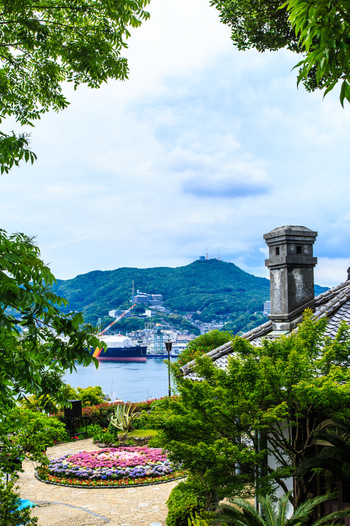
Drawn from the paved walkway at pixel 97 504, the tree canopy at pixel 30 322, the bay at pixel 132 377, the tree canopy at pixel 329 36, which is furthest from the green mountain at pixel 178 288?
the tree canopy at pixel 329 36

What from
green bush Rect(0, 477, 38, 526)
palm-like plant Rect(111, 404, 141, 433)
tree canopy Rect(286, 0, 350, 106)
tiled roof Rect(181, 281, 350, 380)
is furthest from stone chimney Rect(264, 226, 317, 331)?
palm-like plant Rect(111, 404, 141, 433)

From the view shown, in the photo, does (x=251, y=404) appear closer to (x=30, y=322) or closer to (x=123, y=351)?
(x=30, y=322)

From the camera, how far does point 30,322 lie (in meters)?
3.96

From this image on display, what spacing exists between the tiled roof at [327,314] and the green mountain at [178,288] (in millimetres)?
59336

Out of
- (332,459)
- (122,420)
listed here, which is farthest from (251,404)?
(122,420)

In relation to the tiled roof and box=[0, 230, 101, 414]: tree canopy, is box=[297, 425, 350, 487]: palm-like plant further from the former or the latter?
box=[0, 230, 101, 414]: tree canopy

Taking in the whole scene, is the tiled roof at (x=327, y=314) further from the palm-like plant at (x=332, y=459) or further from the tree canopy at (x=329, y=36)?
the tree canopy at (x=329, y=36)

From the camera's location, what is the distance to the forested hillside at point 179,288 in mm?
72688

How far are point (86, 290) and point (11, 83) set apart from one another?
72.0 metres

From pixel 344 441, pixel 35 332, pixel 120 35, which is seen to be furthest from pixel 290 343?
pixel 120 35

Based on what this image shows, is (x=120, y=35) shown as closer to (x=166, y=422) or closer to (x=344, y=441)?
(x=166, y=422)

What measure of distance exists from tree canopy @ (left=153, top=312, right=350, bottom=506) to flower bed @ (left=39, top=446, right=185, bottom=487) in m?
6.37

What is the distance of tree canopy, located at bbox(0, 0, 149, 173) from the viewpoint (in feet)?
19.0

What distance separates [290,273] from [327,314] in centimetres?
156
